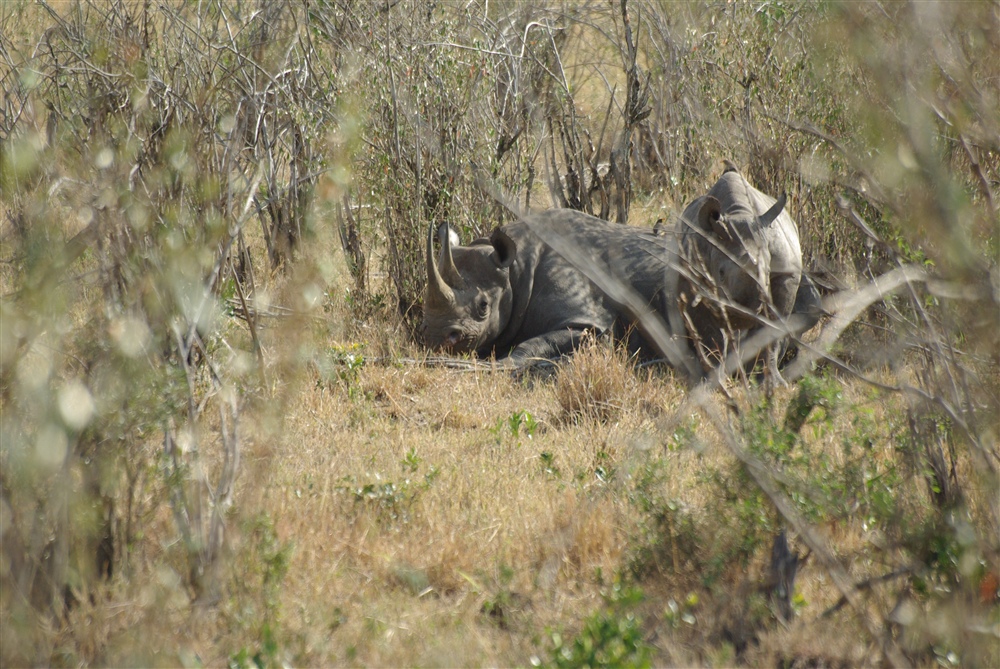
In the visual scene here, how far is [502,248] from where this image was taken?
773cm

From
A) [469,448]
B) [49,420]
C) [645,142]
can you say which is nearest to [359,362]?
[469,448]

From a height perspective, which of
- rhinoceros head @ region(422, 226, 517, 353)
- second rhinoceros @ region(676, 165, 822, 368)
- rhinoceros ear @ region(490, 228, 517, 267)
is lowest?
rhinoceros head @ region(422, 226, 517, 353)

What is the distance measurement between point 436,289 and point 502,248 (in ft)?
2.22

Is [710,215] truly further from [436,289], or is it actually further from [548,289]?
[436,289]

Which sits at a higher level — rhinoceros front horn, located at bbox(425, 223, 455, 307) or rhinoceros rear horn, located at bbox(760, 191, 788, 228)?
rhinoceros rear horn, located at bbox(760, 191, 788, 228)

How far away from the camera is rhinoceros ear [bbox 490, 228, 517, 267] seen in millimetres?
7656

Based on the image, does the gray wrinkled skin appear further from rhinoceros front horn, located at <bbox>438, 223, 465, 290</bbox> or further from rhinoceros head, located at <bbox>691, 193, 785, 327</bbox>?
rhinoceros head, located at <bbox>691, 193, 785, 327</bbox>

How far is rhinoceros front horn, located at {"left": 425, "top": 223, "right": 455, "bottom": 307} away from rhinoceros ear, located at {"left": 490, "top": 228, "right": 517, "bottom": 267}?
46 centimetres

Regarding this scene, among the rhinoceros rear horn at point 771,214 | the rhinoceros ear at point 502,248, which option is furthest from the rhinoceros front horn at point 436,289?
the rhinoceros rear horn at point 771,214

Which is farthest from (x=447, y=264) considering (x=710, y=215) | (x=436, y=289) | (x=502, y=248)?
Answer: (x=710, y=215)

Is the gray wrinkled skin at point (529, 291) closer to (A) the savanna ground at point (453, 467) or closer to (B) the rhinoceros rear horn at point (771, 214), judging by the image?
(B) the rhinoceros rear horn at point (771, 214)

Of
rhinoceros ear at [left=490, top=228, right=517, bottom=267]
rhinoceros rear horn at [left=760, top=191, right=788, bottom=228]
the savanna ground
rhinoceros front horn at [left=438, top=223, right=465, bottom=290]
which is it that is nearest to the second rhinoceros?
rhinoceros rear horn at [left=760, top=191, right=788, bottom=228]

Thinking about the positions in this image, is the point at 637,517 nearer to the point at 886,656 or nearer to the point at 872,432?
the point at 872,432

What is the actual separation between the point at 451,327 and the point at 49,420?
465 cm
